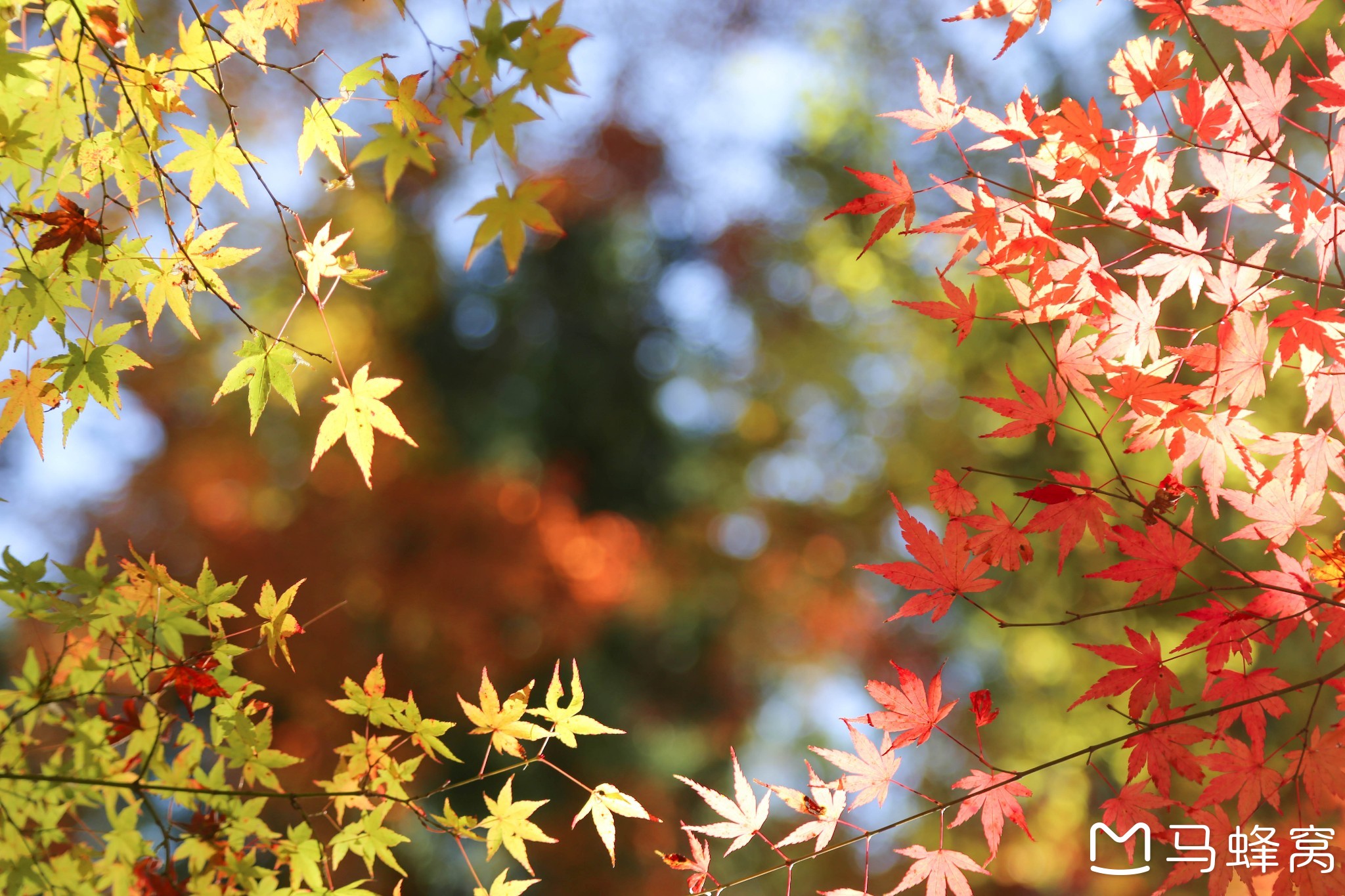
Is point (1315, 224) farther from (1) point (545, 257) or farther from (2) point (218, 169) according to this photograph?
(1) point (545, 257)

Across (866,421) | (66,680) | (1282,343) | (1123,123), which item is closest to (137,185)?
(66,680)

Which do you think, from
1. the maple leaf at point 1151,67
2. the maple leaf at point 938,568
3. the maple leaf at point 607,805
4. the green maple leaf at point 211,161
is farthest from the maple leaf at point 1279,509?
the green maple leaf at point 211,161

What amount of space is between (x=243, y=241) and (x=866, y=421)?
351cm

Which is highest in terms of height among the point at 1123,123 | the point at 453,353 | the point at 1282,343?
the point at 453,353

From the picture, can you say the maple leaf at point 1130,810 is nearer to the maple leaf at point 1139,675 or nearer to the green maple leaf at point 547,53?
the maple leaf at point 1139,675

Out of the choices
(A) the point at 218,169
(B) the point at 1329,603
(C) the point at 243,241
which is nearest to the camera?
(B) the point at 1329,603

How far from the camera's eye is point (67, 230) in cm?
71

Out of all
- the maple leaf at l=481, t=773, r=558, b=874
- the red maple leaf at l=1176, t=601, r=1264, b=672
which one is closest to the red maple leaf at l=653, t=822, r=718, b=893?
the maple leaf at l=481, t=773, r=558, b=874

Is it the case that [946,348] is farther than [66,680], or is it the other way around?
[946,348]

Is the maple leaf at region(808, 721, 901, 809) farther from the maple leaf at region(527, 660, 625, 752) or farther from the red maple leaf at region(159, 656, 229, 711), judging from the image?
the red maple leaf at region(159, 656, 229, 711)

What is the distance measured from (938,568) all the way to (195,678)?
73cm

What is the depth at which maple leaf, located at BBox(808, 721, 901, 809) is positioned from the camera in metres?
0.78

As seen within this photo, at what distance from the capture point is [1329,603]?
2.28 ft

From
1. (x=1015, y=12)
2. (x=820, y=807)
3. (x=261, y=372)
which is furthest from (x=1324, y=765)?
(x=261, y=372)
